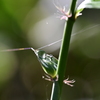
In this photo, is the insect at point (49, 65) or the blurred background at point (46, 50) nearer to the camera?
the insect at point (49, 65)

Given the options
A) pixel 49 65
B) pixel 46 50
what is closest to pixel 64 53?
pixel 49 65

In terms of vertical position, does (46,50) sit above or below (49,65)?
below

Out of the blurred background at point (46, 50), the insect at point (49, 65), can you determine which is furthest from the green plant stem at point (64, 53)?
the blurred background at point (46, 50)

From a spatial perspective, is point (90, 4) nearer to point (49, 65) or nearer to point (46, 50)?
point (49, 65)

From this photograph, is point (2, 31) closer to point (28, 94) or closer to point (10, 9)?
point (10, 9)

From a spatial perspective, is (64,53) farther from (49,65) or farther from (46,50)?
(46,50)

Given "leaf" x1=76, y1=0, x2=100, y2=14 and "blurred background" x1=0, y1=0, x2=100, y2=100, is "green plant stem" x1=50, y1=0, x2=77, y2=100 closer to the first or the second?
"leaf" x1=76, y1=0, x2=100, y2=14

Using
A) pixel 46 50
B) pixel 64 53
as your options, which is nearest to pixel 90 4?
pixel 64 53

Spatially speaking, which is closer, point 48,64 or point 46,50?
A: point 48,64

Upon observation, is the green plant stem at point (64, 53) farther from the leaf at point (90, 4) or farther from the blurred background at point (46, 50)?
the blurred background at point (46, 50)
